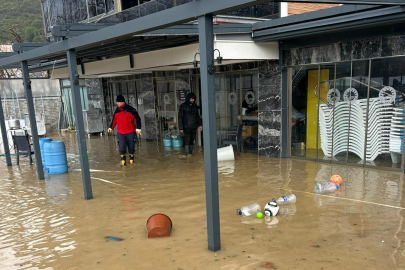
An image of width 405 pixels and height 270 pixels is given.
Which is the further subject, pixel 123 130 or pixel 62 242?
pixel 123 130

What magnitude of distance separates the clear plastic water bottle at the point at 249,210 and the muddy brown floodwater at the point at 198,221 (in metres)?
0.12

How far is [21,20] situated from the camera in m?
39.9

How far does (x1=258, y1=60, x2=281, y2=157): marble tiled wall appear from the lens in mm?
8508

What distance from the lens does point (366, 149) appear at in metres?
7.39

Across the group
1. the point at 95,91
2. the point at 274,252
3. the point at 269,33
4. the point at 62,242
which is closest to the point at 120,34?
the point at 62,242

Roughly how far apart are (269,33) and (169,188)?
430 centimetres

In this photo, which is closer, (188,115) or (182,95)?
(188,115)

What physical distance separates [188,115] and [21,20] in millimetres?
40762

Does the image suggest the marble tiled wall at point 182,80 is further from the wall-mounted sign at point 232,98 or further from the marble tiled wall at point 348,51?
the marble tiled wall at point 348,51

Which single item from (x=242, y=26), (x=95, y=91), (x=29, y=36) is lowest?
(x=95, y=91)

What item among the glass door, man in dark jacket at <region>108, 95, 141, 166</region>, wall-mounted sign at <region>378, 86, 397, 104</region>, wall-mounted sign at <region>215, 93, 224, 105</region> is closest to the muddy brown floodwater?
man in dark jacket at <region>108, 95, 141, 166</region>

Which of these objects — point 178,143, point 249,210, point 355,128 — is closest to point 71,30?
point 249,210

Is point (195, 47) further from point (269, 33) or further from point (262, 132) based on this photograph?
point (262, 132)

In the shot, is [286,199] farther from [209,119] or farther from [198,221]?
[209,119]
